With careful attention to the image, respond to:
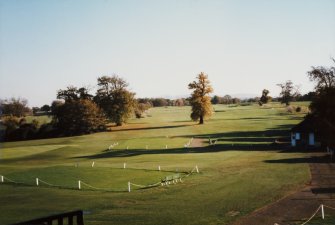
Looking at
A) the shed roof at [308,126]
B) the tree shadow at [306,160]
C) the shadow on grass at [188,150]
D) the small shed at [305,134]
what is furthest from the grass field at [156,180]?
the shed roof at [308,126]

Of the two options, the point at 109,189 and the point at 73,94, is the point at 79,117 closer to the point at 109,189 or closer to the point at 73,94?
the point at 73,94

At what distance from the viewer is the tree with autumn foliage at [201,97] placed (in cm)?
10600

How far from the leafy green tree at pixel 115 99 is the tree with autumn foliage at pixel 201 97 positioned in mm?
15884

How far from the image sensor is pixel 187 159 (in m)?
55.3

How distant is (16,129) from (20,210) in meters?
87.9

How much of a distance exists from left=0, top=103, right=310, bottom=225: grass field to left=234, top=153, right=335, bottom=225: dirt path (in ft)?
2.79

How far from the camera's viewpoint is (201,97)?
10631 cm

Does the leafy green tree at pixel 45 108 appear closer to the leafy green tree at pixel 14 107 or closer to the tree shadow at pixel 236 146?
the leafy green tree at pixel 14 107

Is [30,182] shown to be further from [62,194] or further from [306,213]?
[306,213]

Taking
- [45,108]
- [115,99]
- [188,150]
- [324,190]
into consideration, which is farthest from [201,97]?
[45,108]

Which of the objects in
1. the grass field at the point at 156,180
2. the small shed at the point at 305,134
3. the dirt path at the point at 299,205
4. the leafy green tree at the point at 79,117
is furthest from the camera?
the leafy green tree at the point at 79,117

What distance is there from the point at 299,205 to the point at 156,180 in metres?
15.5

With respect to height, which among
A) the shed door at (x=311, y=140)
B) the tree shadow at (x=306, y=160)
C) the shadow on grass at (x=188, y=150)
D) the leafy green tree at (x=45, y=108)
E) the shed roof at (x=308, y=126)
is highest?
the leafy green tree at (x=45, y=108)

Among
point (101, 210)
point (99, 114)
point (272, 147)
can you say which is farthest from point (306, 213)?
point (99, 114)
